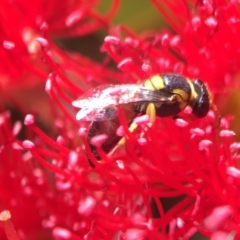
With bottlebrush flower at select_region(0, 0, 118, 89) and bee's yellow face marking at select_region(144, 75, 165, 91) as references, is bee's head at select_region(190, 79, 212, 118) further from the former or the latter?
bottlebrush flower at select_region(0, 0, 118, 89)

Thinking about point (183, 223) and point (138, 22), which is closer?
point (183, 223)

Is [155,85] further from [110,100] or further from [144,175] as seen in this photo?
[144,175]

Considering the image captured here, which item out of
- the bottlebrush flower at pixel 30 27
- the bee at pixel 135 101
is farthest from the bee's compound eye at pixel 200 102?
the bottlebrush flower at pixel 30 27

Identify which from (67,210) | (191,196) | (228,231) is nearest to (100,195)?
(67,210)

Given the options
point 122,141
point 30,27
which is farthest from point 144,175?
point 30,27

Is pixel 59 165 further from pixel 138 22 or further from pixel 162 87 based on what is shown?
pixel 138 22

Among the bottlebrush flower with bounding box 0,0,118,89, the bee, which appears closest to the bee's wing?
the bee
